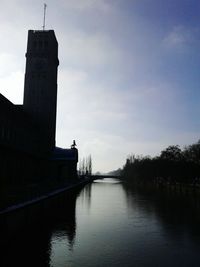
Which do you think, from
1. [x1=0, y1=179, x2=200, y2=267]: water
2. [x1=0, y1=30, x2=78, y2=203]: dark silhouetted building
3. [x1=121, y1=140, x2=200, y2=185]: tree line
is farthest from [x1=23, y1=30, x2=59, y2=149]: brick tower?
[x1=0, y1=179, x2=200, y2=267]: water

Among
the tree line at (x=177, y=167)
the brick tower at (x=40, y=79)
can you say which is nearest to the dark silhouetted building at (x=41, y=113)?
the brick tower at (x=40, y=79)

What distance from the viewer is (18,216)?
89.7ft

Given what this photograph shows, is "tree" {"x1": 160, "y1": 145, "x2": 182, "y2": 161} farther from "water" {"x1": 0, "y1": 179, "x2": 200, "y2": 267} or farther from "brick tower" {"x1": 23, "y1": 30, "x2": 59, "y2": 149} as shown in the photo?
"water" {"x1": 0, "y1": 179, "x2": 200, "y2": 267}

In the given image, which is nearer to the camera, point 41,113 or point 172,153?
point 41,113

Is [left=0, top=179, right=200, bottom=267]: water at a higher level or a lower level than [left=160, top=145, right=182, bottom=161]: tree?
lower

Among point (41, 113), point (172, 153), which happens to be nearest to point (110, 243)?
point (41, 113)

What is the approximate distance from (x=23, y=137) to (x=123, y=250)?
4564 cm

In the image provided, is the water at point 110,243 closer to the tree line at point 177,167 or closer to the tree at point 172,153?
the tree line at point 177,167

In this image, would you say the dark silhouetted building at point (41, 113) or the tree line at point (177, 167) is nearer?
the dark silhouetted building at point (41, 113)

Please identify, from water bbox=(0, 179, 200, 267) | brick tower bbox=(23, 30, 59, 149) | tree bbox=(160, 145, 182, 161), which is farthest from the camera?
tree bbox=(160, 145, 182, 161)

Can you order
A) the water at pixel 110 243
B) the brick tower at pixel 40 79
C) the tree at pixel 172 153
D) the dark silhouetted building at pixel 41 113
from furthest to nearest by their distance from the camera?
the tree at pixel 172 153, the brick tower at pixel 40 79, the dark silhouetted building at pixel 41 113, the water at pixel 110 243

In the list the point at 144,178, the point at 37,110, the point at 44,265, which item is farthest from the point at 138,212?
the point at 144,178

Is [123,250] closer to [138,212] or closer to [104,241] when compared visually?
[104,241]

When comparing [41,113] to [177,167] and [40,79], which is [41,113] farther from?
[177,167]
